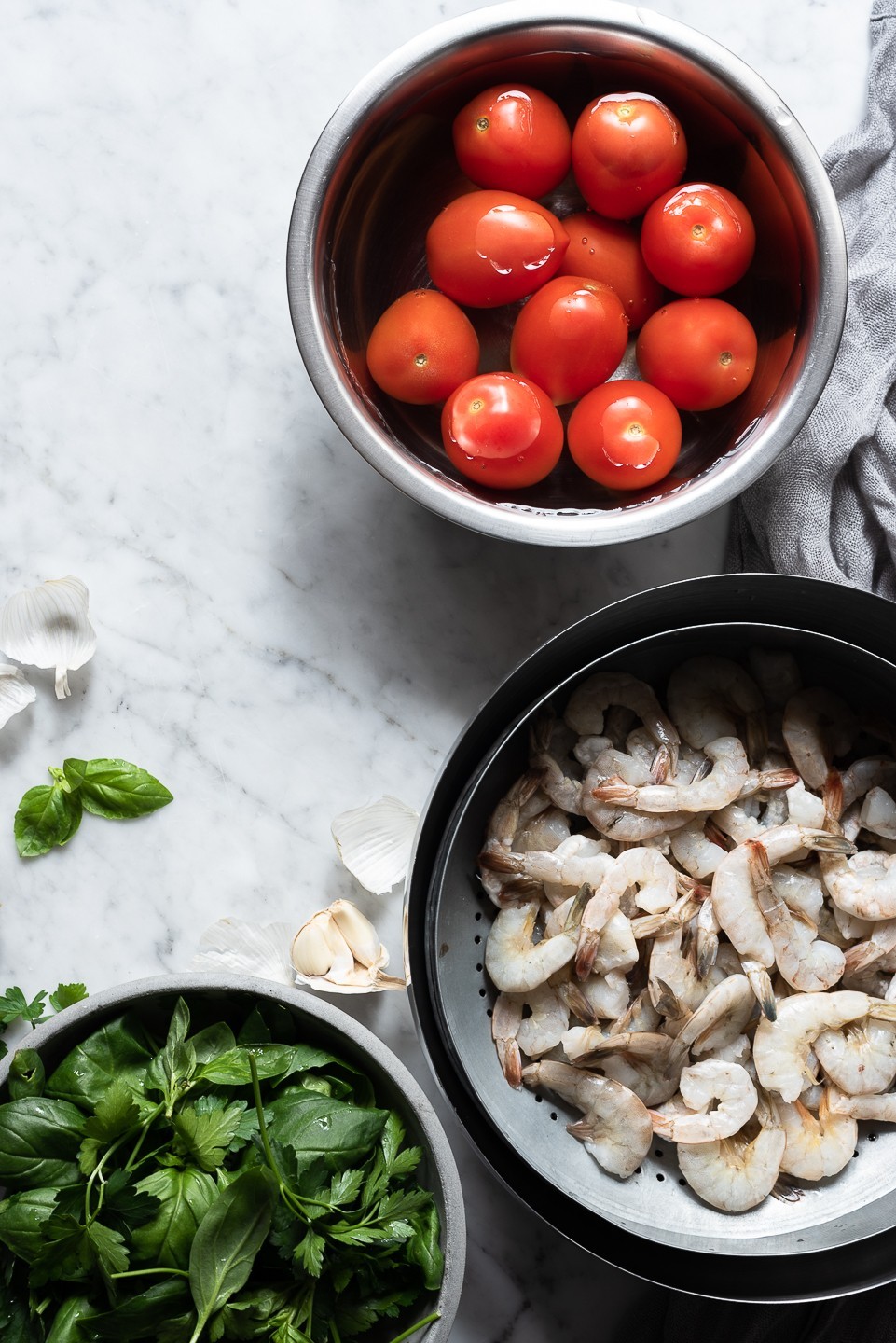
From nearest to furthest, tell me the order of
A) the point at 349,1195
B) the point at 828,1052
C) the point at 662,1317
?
1. the point at 349,1195
2. the point at 828,1052
3. the point at 662,1317

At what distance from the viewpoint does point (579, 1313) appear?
Answer: 42.3 inches

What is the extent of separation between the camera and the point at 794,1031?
0.93 m

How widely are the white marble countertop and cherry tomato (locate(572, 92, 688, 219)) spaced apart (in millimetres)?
239

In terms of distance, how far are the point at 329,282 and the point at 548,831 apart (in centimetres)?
51

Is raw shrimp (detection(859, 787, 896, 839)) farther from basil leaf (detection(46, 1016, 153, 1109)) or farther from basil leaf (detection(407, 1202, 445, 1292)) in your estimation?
basil leaf (detection(46, 1016, 153, 1109))

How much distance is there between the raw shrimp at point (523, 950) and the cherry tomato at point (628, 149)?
23.8 inches

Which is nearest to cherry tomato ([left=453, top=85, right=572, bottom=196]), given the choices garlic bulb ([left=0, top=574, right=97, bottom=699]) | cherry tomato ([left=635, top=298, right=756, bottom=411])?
cherry tomato ([left=635, top=298, right=756, bottom=411])

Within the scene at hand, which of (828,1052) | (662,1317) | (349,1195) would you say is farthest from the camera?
(662,1317)

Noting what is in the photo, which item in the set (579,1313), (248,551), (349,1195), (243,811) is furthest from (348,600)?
(579,1313)

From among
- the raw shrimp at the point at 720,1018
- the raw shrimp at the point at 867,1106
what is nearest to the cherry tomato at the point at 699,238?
the raw shrimp at the point at 720,1018

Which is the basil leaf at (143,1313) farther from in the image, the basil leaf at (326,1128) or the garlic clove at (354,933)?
the garlic clove at (354,933)

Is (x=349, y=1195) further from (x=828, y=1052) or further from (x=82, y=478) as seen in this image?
(x=82, y=478)

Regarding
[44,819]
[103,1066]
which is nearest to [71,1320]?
[103,1066]

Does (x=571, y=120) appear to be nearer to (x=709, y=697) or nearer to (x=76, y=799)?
(x=709, y=697)
